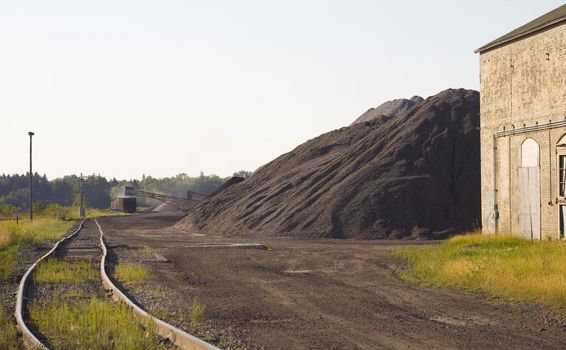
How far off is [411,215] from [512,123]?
45.1ft

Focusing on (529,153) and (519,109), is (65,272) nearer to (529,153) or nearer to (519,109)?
(529,153)

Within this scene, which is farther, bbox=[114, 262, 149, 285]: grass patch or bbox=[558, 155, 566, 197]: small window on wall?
bbox=[558, 155, 566, 197]: small window on wall

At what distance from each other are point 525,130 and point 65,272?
51.0 ft

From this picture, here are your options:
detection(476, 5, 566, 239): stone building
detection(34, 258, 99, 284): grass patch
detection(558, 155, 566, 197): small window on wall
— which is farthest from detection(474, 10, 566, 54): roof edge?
detection(34, 258, 99, 284): grass patch

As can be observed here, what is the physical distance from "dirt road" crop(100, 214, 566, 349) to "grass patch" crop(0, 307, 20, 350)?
7.41 ft

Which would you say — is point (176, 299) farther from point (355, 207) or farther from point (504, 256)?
point (355, 207)

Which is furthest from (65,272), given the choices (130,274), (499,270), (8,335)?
(499,270)

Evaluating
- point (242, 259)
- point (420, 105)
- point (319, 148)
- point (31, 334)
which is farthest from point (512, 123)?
point (319, 148)

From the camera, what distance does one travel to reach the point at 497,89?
86.4 ft

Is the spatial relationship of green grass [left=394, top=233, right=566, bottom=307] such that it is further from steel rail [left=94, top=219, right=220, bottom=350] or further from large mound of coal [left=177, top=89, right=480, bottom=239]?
large mound of coal [left=177, top=89, right=480, bottom=239]

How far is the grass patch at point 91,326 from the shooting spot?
28.9 ft

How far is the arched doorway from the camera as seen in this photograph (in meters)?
24.1

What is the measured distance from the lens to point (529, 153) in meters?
24.4

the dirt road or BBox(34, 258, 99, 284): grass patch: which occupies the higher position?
BBox(34, 258, 99, 284): grass patch
